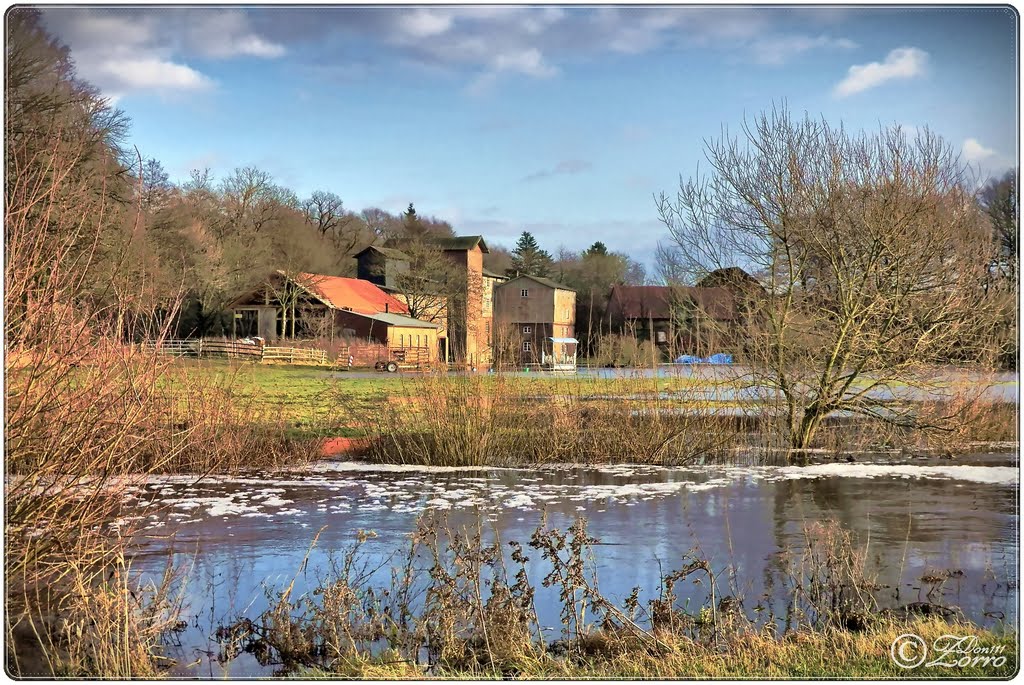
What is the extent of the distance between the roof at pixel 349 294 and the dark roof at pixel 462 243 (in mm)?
5096

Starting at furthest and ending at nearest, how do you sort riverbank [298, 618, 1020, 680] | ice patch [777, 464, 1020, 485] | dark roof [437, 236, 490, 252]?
dark roof [437, 236, 490, 252]
ice patch [777, 464, 1020, 485]
riverbank [298, 618, 1020, 680]

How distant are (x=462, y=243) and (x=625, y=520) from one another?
39151 mm

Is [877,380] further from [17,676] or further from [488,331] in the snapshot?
[17,676]

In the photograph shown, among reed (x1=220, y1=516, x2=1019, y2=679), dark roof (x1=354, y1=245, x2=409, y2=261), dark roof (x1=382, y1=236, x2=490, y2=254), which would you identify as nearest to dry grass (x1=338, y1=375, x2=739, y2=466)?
reed (x1=220, y1=516, x2=1019, y2=679)

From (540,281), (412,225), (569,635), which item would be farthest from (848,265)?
(412,225)

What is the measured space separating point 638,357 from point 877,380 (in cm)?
378

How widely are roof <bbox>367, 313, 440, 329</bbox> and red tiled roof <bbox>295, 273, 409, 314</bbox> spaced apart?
3.38 ft

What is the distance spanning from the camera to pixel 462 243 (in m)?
48.9

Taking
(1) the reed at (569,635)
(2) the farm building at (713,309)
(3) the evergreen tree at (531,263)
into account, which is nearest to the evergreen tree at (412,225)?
(3) the evergreen tree at (531,263)

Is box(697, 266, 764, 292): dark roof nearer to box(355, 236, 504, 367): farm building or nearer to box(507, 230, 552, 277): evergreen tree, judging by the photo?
box(355, 236, 504, 367): farm building

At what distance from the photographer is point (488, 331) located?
14.3m

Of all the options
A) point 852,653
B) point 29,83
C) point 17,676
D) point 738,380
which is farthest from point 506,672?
point 29,83

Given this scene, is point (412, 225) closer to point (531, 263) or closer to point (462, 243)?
point (462, 243)

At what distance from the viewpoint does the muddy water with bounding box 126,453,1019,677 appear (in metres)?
7.65
